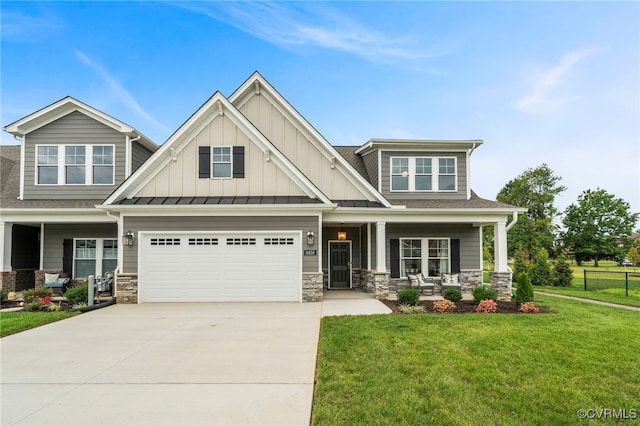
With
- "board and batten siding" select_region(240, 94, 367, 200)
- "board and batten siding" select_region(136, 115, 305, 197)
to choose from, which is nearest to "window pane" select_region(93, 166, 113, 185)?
"board and batten siding" select_region(136, 115, 305, 197)

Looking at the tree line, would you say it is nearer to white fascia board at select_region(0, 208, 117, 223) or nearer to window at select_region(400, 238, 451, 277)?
window at select_region(400, 238, 451, 277)

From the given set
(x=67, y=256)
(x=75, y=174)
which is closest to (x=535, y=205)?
(x=75, y=174)

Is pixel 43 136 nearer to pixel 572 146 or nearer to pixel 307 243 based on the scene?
pixel 307 243

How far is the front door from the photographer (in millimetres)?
15250

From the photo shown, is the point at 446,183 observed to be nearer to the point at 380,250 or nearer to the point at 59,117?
the point at 380,250

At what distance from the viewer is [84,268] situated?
45.1 feet

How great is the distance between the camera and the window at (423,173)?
1440 centimetres

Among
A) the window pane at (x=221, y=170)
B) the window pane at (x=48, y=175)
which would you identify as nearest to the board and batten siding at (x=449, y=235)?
the window pane at (x=221, y=170)

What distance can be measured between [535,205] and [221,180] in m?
34.3

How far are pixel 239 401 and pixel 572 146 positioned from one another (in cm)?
2681

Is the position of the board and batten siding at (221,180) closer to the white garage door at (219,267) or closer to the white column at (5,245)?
the white garage door at (219,267)

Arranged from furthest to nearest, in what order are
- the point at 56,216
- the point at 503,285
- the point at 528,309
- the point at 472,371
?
the point at 503,285 < the point at 56,216 < the point at 528,309 < the point at 472,371

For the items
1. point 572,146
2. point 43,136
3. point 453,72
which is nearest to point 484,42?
point 453,72

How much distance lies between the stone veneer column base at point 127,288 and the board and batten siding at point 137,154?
4.36 meters
